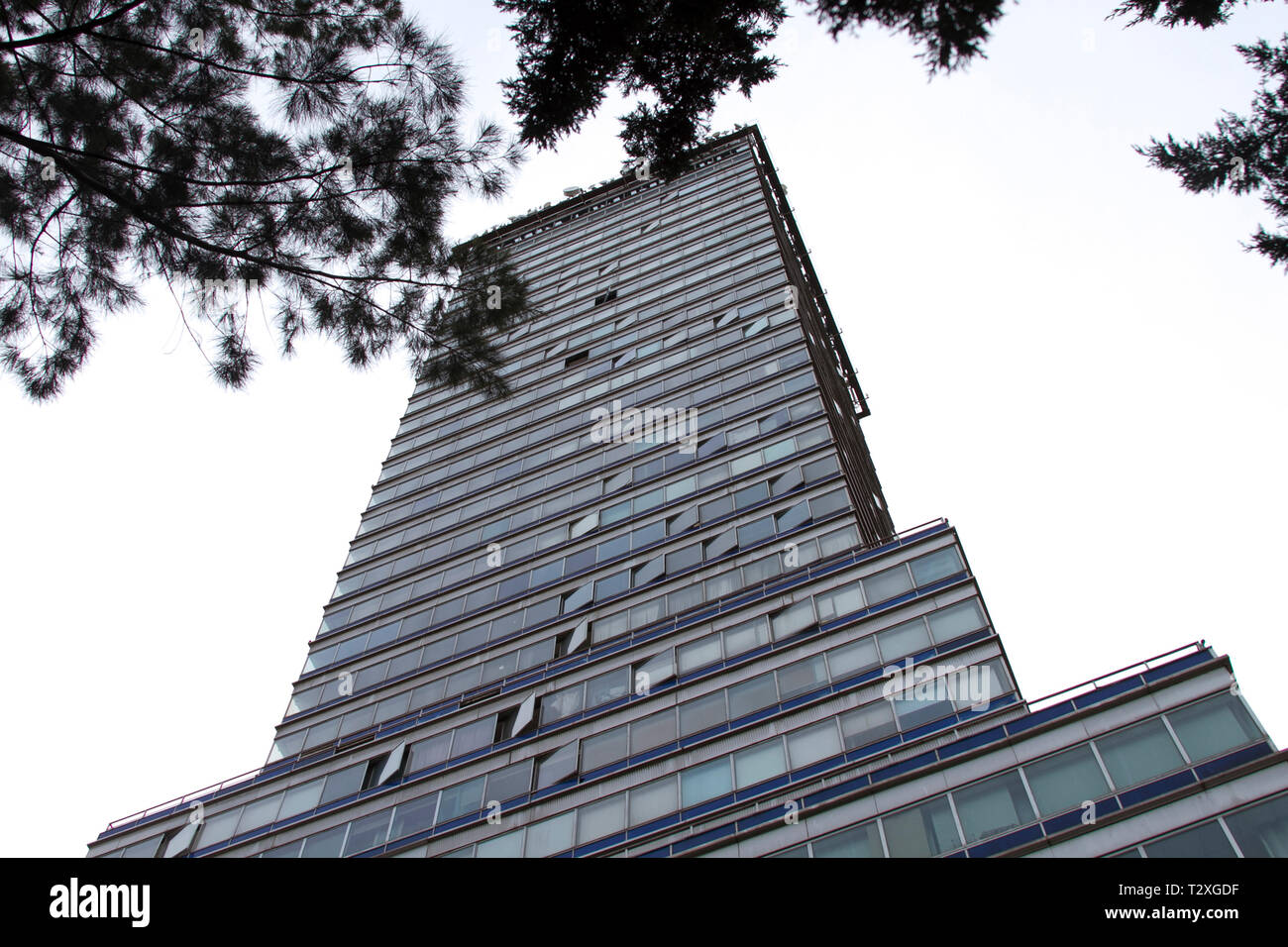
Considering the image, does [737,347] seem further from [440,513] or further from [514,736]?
[514,736]

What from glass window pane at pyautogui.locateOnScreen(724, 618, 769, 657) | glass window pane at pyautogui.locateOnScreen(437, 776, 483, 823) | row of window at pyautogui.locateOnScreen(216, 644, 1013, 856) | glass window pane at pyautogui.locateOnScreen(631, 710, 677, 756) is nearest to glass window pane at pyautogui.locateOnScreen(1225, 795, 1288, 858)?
row of window at pyautogui.locateOnScreen(216, 644, 1013, 856)

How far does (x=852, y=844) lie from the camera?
20.8m

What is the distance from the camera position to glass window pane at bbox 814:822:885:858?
2052 cm

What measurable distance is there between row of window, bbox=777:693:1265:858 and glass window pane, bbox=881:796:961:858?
2 centimetres

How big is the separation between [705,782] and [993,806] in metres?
7.92

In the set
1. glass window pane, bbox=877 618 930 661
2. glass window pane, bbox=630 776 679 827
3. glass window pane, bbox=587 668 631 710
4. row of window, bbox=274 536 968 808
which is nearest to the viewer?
glass window pane, bbox=630 776 679 827

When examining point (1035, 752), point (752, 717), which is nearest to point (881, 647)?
point (752, 717)

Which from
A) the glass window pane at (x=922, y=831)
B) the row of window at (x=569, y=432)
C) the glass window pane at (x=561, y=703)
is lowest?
the glass window pane at (x=922, y=831)

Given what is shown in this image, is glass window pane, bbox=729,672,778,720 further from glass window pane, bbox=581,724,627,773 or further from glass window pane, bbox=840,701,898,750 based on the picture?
glass window pane, bbox=581,724,627,773

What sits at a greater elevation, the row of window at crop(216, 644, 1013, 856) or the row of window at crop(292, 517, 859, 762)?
the row of window at crop(292, 517, 859, 762)

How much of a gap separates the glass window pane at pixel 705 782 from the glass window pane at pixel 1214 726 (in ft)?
34.6

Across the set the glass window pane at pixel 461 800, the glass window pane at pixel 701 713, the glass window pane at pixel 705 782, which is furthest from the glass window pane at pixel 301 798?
the glass window pane at pixel 705 782

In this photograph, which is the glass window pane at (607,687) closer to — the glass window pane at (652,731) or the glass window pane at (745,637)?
the glass window pane at (652,731)

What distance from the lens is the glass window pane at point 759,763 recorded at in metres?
25.2
